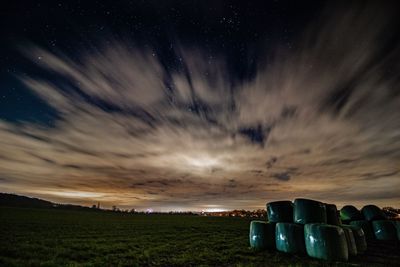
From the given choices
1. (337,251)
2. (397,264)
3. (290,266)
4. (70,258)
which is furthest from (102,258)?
(397,264)

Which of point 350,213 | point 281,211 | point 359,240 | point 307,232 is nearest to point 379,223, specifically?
point 350,213

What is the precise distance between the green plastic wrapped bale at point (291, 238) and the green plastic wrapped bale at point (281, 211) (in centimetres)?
90

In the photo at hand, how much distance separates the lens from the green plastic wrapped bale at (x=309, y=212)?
10.1 metres

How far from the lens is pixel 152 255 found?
9.90 m

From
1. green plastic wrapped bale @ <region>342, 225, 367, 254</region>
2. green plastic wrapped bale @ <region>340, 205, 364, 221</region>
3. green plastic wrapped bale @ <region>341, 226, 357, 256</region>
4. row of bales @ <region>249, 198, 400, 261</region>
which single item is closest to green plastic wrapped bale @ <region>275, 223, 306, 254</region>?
row of bales @ <region>249, 198, 400, 261</region>

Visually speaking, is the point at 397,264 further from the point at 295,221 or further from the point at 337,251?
the point at 295,221

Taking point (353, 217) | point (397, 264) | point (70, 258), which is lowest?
point (70, 258)

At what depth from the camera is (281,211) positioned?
445 inches

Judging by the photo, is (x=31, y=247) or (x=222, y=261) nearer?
(x=222, y=261)

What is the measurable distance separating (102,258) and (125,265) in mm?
1489

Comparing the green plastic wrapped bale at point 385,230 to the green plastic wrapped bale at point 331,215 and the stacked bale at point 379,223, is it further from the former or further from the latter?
the green plastic wrapped bale at point 331,215

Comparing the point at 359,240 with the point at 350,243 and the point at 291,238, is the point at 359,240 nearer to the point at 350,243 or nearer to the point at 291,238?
the point at 350,243

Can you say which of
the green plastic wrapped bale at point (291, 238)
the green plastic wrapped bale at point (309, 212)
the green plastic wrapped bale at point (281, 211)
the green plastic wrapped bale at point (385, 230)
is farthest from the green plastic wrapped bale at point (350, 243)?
the green plastic wrapped bale at point (385, 230)

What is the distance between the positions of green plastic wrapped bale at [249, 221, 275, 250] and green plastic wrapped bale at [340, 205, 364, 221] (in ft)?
27.5
